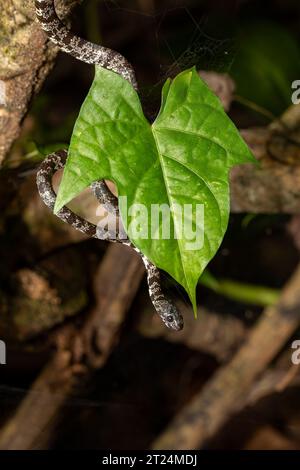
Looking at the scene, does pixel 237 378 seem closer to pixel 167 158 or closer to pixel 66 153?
pixel 66 153

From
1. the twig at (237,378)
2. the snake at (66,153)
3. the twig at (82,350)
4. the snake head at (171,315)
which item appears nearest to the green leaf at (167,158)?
the snake at (66,153)

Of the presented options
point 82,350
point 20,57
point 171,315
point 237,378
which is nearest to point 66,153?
point 20,57

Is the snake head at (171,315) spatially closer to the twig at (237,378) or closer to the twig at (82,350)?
the twig at (82,350)

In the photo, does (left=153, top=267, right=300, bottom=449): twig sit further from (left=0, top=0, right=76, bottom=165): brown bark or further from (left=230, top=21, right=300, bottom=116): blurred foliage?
Answer: (left=0, top=0, right=76, bottom=165): brown bark

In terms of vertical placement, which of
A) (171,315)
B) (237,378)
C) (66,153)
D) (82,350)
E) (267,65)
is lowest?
(237,378)

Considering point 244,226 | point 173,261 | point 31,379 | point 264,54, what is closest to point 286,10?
point 264,54
